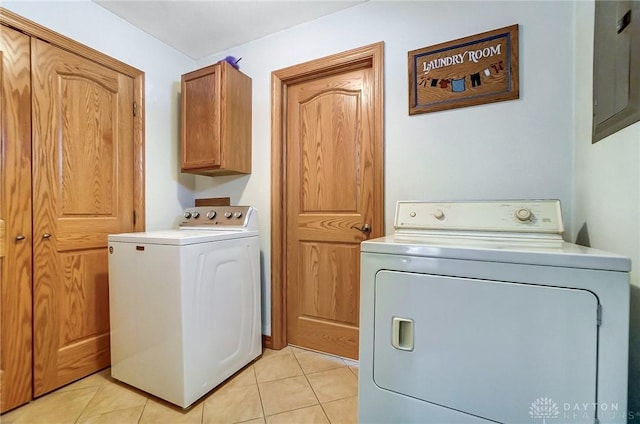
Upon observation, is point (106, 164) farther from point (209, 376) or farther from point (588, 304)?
point (588, 304)

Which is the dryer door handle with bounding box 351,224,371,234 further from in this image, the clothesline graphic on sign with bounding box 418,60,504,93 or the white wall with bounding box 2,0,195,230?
the white wall with bounding box 2,0,195,230

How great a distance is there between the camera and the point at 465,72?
1.49 m

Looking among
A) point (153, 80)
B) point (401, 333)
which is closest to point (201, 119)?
point (153, 80)

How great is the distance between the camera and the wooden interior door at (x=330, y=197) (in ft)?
5.81

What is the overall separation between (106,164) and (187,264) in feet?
3.32

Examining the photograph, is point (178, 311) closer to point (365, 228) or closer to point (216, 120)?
point (365, 228)

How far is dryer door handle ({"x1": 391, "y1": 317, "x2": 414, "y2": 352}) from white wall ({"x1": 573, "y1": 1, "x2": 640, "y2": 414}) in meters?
0.70

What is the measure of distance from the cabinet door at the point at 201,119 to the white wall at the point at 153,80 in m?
0.21

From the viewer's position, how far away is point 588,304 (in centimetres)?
74

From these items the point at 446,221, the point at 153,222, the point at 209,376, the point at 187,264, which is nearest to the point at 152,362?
the point at 209,376

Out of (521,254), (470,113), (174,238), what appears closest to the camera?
(521,254)

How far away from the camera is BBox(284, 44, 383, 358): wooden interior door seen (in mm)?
1770

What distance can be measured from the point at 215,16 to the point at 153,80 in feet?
2.16

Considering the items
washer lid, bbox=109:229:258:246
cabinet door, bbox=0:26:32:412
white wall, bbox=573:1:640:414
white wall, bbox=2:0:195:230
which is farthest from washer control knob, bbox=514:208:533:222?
cabinet door, bbox=0:26:32:412
